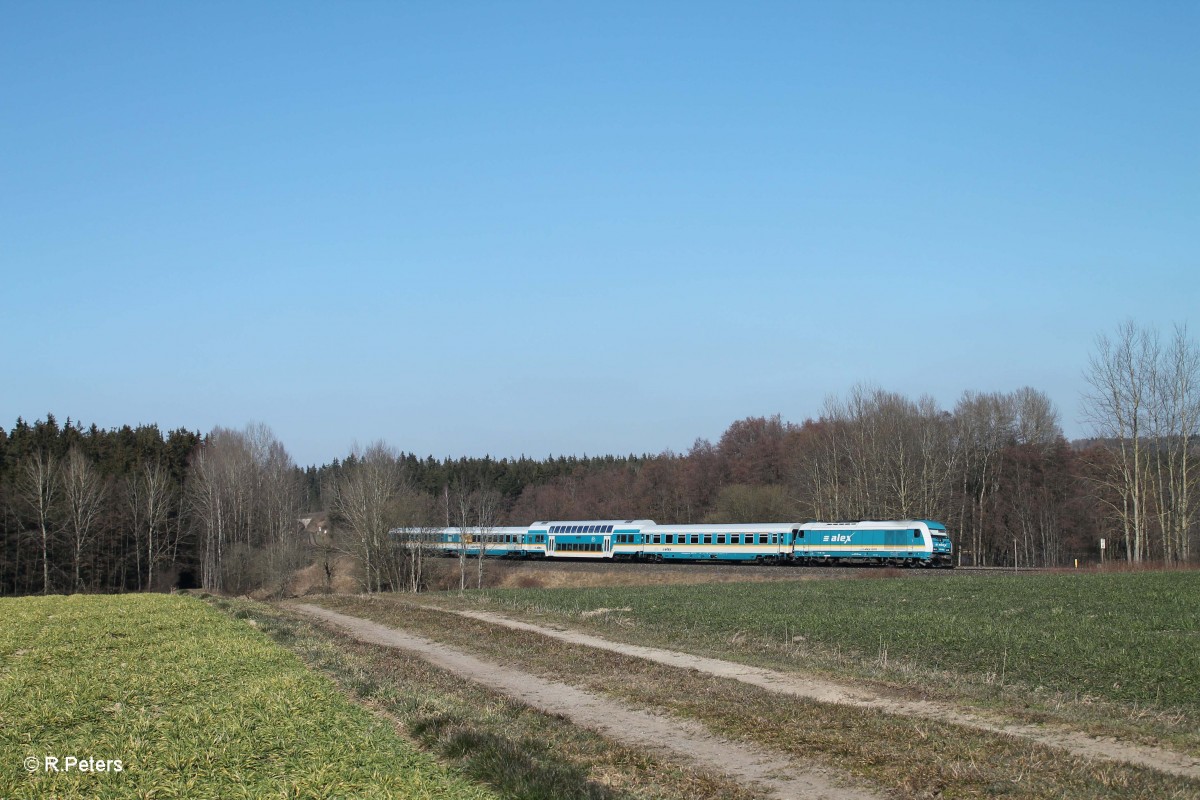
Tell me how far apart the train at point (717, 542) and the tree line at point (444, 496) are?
3860 millimetres

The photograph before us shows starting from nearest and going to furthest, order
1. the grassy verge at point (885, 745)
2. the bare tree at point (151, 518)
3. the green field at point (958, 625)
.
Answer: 1. the grassy verge at point (885, 745)
2. the green field at point (958, 625)
3. the bare tree at point (151, 518)

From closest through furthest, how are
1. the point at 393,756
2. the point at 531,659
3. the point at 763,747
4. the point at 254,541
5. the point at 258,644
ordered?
the point at 393,756 < the point at 763,747 < the point at 258,644 < the point at 531,659 < the point at 254,541

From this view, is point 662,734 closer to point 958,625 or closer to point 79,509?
point 958,625

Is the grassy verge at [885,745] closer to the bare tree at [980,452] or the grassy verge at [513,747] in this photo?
the grassy verge at [513,747]

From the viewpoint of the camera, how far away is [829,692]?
16.5 m

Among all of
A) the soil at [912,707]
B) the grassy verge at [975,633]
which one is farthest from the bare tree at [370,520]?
the soil at [912,707]

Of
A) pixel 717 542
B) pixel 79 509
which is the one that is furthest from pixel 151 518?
pixel 717 542

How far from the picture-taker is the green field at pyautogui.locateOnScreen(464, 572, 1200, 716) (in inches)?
771

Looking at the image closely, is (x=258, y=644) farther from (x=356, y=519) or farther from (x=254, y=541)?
(x=254, y=541)

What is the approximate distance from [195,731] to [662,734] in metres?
5.90

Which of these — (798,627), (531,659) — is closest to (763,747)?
(531,659)

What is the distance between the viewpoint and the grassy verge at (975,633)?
1641 cm

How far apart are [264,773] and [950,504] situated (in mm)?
88278

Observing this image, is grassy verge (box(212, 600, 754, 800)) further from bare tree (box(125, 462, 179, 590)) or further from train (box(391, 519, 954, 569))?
bare tree (box(125, 462, 179, 590))
